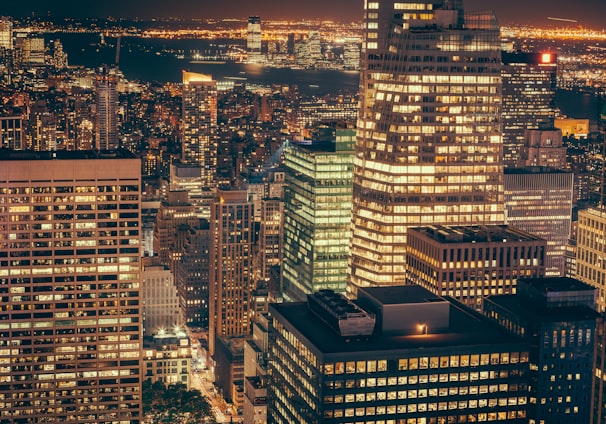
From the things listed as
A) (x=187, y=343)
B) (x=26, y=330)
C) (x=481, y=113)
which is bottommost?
(x=187, y=343)

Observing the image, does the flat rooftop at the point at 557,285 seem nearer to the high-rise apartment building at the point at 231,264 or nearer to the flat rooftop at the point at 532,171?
the flat rooftop at the point at 532,171

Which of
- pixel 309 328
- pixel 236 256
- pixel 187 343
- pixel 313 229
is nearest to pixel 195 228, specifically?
pixel 236 256

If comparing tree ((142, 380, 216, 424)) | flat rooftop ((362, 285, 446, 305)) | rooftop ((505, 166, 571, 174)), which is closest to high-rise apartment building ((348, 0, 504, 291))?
tree ((142, 380, 216, 424))

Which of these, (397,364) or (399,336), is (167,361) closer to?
(399,336)

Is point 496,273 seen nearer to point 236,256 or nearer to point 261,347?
point 261,347

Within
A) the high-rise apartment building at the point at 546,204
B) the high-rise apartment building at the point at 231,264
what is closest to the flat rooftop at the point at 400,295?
the high-rise apartment building at the point at 546,204

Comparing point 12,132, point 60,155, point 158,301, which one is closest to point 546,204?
point 158,301

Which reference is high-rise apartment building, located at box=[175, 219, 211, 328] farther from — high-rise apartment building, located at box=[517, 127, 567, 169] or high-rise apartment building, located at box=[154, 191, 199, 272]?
high-rise apartment building, located at box=[517, 127, 567, 169]
